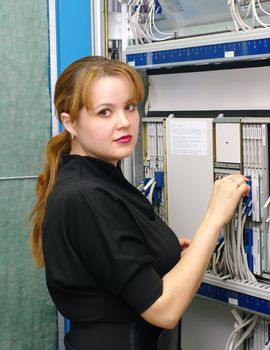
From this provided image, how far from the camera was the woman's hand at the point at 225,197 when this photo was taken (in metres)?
1.46

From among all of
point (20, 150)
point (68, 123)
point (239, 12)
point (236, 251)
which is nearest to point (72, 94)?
point (68, 123)

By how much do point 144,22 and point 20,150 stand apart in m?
0.72

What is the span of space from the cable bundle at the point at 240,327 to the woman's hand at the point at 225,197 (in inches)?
18.0

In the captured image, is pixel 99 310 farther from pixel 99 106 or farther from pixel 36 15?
pixel 36 15

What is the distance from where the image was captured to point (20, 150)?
2223 mm

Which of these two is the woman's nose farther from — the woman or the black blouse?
the black blouse

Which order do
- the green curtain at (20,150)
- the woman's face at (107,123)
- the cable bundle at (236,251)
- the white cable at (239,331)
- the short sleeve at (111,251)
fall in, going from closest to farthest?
the short sleeve at (111,251), the woman's face at (107,123), the cable bundle at (236,251), the white cable at (239,331), the green curtain at (20,150)

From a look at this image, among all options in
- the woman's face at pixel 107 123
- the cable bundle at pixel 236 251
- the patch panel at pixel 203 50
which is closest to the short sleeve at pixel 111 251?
the woman's face at pixel 107 123

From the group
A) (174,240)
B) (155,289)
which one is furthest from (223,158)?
(155,289)

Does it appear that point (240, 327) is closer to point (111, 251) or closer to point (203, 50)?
point (111, 251)

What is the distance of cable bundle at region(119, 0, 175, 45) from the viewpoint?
200 cm

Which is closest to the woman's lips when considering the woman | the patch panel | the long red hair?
the woman

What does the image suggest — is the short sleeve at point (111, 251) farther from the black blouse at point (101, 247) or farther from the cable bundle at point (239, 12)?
the cable bundle at point (239, 12)

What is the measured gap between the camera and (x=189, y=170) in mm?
1939
